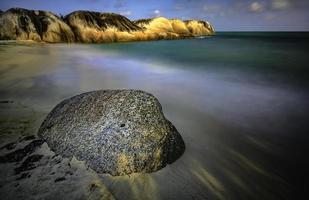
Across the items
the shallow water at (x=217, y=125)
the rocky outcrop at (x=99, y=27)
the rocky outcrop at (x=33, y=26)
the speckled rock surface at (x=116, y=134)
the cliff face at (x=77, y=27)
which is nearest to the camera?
the shallow water at (x=217, y=125)

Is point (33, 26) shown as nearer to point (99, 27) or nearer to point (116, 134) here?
point (99, 27)

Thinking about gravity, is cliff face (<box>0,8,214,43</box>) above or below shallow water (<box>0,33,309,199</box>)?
above

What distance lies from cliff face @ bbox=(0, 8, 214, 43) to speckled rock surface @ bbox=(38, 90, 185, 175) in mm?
27940

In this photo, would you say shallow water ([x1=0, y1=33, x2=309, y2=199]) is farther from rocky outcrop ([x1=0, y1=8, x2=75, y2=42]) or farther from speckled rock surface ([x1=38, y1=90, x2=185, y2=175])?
rocky outcrop ([x1=0, y1=8, x2=75, y2=42])

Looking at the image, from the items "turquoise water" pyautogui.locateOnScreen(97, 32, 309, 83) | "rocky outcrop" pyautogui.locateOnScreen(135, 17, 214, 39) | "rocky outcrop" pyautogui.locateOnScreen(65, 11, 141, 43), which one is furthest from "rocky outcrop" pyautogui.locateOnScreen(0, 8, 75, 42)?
"rocky outcrop" pyautogui.locateOnScreen(135, 17, 214, 39)

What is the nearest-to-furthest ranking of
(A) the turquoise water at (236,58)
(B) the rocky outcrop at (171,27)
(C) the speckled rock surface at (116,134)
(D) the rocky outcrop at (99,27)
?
1. (C) the speckled rock surface at (116,134)
2. (A) the turquoise water at (236,58)
3. (D) the rocky outcrop at (99,27)
4. (B) the rocky outcrop at (171,27)

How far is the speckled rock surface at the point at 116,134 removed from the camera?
3.45 m

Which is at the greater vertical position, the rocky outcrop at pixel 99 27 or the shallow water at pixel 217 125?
the rocky outcrop at pixel 99 27

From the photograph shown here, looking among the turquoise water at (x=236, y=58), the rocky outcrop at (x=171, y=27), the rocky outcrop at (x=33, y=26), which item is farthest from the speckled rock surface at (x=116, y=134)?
the rocky outcrop at (x=171, y=27)

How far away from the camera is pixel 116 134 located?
11.8ft

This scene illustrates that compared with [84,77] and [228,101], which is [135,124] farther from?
[84,77]

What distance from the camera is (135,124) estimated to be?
3.71m

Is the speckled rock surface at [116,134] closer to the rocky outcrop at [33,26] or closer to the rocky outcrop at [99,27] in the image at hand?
the rocky outcrop at [33,26]

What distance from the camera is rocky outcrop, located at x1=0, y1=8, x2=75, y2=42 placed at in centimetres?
2684
